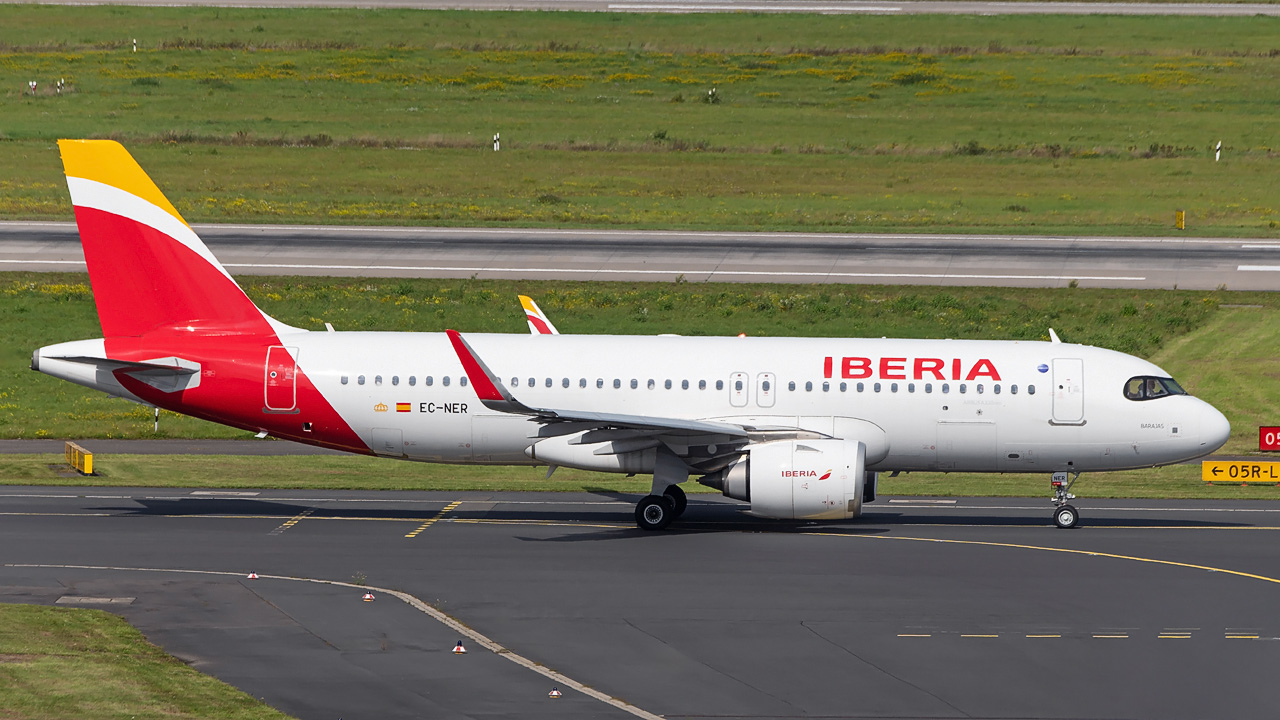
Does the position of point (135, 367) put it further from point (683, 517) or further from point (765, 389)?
point (765, 389)

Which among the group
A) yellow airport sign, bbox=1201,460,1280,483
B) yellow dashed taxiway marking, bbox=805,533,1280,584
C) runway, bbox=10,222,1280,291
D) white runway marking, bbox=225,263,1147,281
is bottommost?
yellow dashed taxiway marking, bbox=805,533,1280,584

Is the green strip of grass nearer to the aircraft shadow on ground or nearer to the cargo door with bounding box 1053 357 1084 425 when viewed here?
the aircraft shadow on ground

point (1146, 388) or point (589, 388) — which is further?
point (589, 388)

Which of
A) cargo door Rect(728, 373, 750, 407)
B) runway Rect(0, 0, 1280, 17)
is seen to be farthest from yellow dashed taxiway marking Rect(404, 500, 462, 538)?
runway Rect(0, 0, 1280, 17)

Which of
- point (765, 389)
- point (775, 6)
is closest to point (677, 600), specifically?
point (765, 389)

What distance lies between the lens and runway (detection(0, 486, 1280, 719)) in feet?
71.3

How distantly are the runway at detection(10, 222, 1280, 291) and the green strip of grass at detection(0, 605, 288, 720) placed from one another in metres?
35.9

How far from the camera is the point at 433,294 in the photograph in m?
56.5

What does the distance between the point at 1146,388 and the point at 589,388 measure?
502 inches

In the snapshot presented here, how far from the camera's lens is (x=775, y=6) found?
428ft

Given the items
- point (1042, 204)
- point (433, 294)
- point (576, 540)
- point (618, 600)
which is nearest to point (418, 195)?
point (433, 294)

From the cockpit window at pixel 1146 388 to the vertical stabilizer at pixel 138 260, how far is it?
64.9ft

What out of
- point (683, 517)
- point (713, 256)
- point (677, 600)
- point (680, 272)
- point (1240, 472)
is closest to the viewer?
point (677, 600)

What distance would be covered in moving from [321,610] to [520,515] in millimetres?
9709
